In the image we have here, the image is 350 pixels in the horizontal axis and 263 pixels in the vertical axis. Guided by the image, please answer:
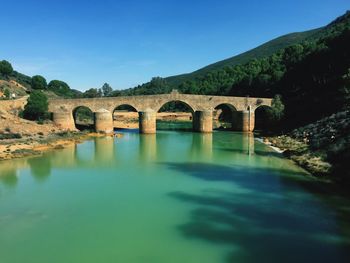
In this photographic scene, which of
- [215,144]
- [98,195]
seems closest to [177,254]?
[98,195]

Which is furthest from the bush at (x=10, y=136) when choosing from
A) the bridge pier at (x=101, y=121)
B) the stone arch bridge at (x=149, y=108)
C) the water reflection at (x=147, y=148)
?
the water reflection at (x=147, y=148)

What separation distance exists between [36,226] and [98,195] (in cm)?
315

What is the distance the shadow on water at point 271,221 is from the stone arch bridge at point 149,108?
1990cm

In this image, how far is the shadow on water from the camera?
307 inches

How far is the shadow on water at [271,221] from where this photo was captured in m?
7.79

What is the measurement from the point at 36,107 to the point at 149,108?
10.4m

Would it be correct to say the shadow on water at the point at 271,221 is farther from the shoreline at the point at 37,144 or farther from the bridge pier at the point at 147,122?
the bridge pier at the point at 147,122

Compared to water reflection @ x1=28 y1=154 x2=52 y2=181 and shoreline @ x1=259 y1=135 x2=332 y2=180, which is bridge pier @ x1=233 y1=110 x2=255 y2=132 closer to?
shoreline @ x1=259 y1=135 x2=332 y2=180

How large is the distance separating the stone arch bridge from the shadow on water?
65.3ft

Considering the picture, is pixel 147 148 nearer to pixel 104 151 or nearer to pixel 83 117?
pixel 104 151

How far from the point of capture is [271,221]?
962 centimetres

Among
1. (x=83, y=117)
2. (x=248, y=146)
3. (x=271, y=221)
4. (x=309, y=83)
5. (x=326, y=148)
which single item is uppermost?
(x=309, y=83)

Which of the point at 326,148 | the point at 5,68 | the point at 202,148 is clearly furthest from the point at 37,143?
the point at 5,68

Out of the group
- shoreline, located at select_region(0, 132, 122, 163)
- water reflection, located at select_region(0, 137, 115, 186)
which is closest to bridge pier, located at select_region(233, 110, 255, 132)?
shoreline, located at select_region(0, 132, 122, 163)
